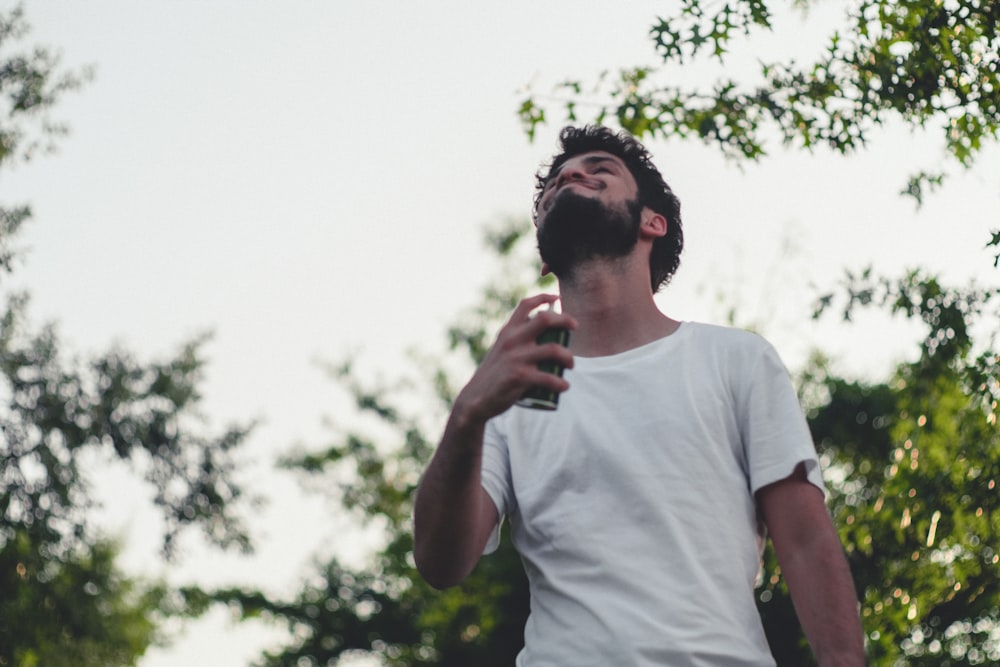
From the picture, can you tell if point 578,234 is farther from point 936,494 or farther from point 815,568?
point 936,494

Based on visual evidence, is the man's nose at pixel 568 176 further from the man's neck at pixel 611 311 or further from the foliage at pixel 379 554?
the foliage at pixel 379 554

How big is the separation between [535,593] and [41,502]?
53.7 ft

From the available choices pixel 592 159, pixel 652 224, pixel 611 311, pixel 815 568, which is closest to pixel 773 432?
pixel 815 568

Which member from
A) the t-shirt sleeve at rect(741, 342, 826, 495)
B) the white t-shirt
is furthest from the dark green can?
the t-shirt sleeve at rect(741, 342, 826, 495)

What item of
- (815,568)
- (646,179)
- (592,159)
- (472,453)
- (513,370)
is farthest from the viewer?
(646,179)

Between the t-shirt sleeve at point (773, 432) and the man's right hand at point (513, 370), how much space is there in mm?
644

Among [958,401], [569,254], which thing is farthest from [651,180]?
[958,401]

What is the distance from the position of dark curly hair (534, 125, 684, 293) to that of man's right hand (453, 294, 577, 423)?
4.20 ft

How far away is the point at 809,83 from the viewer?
460cm

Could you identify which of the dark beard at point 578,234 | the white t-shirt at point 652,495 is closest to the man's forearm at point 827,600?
the white t-shirt at point 652,495

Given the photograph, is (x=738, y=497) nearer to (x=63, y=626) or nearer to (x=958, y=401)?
(x=958, y=401)

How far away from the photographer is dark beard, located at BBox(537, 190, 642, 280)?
2.96 meters

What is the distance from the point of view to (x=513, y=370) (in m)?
2.02

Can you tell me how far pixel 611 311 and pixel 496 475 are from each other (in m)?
0.58
